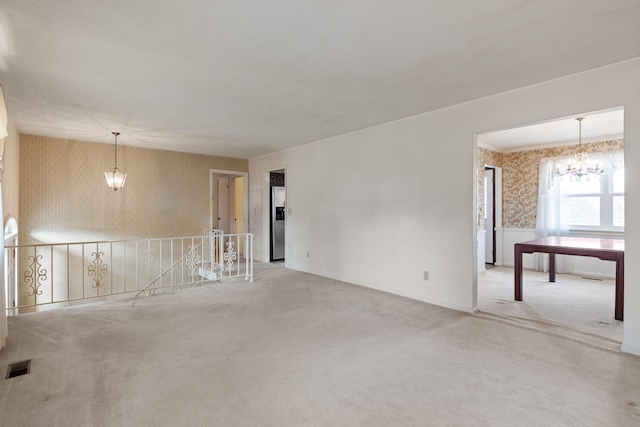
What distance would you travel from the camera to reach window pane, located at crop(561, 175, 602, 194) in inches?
230

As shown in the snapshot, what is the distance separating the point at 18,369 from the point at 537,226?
780 centimetres

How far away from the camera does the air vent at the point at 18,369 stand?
7.73 feet

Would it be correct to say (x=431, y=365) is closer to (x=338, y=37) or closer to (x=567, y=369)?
(x=567, y=369)

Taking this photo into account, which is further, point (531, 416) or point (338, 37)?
point (338, 37)

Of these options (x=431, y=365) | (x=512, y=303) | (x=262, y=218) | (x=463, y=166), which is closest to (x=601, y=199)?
(x=512, y=303)

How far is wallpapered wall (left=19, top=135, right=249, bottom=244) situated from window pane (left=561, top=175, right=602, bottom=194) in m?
7.17

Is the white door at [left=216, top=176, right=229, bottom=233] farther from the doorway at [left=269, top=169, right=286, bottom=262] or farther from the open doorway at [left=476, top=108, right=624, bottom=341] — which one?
the open doorway at [left=476, top=108, right=624, bottom=341]

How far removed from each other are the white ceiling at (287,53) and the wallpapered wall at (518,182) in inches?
138

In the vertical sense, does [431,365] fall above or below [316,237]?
below

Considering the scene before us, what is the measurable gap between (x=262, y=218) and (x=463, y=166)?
4767mm

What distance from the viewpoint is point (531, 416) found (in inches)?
73.6

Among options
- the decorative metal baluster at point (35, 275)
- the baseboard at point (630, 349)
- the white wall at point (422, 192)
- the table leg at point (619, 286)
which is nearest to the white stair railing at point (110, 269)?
the decorative metal baluster at point (35, 275)

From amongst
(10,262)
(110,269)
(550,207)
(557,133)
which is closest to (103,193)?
(110,269)

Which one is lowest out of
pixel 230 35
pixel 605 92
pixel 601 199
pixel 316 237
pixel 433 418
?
pixel 433 418
